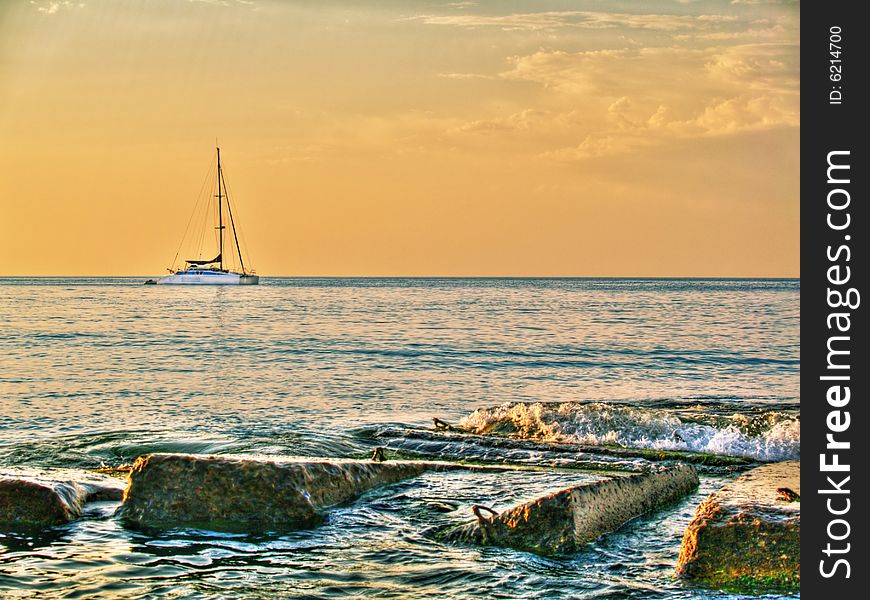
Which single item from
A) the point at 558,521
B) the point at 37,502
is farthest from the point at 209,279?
the point at 558,521

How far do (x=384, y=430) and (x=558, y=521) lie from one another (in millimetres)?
6277

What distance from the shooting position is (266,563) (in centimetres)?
624

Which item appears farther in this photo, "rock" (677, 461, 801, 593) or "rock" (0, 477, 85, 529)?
"rock" (0, 477, 85, 529)

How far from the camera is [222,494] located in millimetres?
7211

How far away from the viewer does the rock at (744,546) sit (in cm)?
561

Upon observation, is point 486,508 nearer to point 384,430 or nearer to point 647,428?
point 647,428

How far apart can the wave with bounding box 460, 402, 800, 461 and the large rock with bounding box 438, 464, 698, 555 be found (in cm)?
443

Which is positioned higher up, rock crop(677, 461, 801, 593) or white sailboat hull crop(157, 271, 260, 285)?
white sailboat hull crop(157, 271, 260, 285)

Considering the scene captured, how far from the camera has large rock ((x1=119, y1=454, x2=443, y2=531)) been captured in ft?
23.4
